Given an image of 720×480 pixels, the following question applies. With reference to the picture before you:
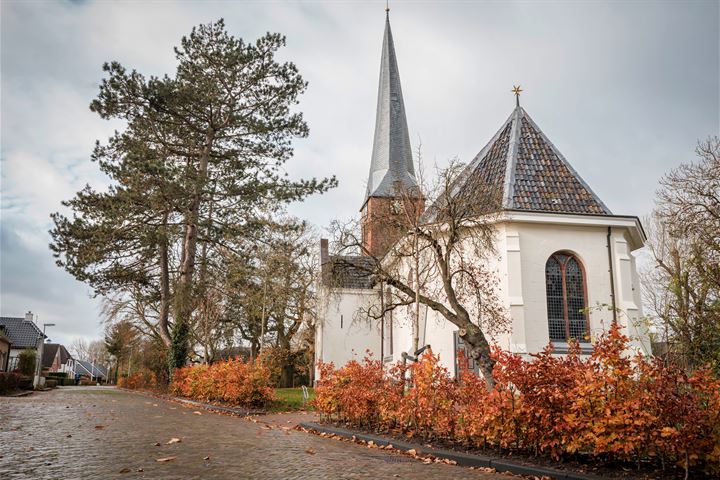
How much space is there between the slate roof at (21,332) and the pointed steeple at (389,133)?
37.3m

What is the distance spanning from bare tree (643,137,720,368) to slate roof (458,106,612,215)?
7.51ft

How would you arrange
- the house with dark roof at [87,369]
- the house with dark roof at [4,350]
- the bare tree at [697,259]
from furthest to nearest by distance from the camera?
1. the house with dark roof at [87,369]
2. the house with dark roof at [4,350]
3. the bare tree at [697,259]

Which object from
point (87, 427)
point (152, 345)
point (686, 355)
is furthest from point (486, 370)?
point (152, 345)

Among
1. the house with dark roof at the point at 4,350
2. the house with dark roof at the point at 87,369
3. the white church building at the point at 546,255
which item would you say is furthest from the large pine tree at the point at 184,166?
the house with dark roof at the point at 87,369

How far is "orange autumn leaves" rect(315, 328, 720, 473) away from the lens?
21.6 ft

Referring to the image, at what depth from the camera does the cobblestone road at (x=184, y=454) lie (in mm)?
6492

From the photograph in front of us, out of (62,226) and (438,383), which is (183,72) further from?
(438,383)

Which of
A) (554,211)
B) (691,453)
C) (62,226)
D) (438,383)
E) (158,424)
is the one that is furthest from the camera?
(62,226)

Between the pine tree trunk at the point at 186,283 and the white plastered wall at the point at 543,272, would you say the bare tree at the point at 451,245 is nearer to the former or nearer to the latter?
the white plastered wall at the point at 543,272

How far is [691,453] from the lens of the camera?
6461 millimetres

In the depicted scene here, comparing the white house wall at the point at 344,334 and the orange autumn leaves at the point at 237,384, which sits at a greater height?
the white house wall at the point at 344,334

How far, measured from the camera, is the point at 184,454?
304 inches

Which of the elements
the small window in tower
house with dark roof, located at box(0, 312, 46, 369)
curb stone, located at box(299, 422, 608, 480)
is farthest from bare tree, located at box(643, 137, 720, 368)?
house with dark roof, located at box(0, 312, 46, 369)

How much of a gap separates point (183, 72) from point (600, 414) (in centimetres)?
2146
